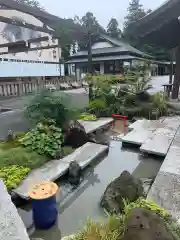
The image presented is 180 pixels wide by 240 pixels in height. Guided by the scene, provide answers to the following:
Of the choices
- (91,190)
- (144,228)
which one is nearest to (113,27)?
(91,190)

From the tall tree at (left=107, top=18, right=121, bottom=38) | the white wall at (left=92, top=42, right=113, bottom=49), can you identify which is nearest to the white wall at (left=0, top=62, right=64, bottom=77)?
the white wall at (left=92, top=42, right=113, bottom=49)

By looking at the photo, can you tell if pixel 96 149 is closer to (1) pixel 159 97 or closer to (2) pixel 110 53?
(1) pixel 159 97

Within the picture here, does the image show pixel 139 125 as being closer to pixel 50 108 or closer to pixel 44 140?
pixel 50 108

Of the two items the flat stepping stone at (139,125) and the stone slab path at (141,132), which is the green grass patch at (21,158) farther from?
the flat stepping stone at (139,125)

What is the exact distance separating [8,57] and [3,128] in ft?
38.8

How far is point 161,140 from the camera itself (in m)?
5.11

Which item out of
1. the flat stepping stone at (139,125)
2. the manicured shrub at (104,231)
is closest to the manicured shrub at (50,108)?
the flat stepping stone at (139,125)

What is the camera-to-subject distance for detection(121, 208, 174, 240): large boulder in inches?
70.6

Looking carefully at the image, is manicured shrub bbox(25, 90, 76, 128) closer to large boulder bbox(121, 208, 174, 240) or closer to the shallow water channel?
the shallow water channel

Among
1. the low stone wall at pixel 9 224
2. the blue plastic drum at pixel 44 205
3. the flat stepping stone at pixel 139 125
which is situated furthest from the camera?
the flat stepping stone at pixel 139 125

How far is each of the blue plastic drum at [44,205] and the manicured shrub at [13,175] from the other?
29.1 inches

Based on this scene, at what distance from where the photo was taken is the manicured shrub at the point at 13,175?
3.26 m

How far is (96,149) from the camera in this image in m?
4.89

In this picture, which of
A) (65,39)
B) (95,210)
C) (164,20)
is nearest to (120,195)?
(95,210)
